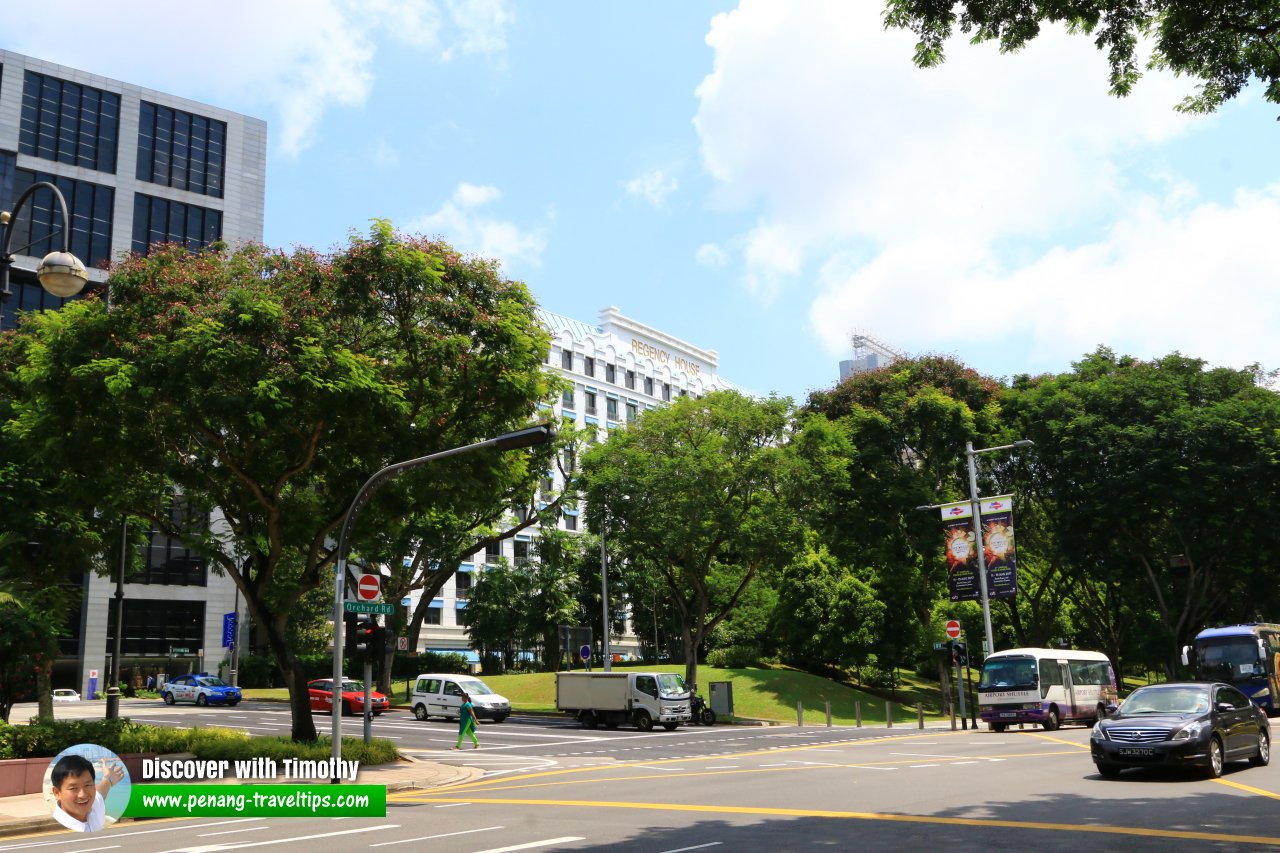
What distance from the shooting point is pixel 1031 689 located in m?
32.5

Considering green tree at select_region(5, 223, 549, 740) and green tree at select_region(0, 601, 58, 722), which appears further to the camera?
green tree at select_region(5, 223, 549, 740)

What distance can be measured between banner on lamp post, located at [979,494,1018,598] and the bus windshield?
2.46m

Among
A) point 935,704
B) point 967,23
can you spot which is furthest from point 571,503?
point 967,23

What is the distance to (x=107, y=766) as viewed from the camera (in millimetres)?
16891

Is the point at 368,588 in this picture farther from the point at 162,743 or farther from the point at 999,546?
the point at 999,546

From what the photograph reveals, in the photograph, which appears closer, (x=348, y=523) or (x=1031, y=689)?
(x=348, y=523)

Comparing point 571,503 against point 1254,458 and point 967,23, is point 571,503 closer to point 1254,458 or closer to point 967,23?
point 1254,458

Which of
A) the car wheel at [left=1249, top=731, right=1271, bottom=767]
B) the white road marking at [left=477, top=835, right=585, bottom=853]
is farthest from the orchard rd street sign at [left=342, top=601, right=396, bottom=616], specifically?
the car wheel at [left=1249, top=731, right=1271, bottom=767]

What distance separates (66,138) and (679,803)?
63.3m

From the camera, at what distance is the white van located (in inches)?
1566

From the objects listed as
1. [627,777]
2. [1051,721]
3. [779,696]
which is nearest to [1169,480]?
[1051,721]

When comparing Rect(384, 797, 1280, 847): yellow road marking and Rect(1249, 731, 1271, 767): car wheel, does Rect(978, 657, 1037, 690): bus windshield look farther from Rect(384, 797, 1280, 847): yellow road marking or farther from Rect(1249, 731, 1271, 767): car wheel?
Rect(384, 797, 1280, 847): yellow road marking

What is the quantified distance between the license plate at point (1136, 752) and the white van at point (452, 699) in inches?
1098

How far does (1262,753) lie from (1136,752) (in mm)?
3827
